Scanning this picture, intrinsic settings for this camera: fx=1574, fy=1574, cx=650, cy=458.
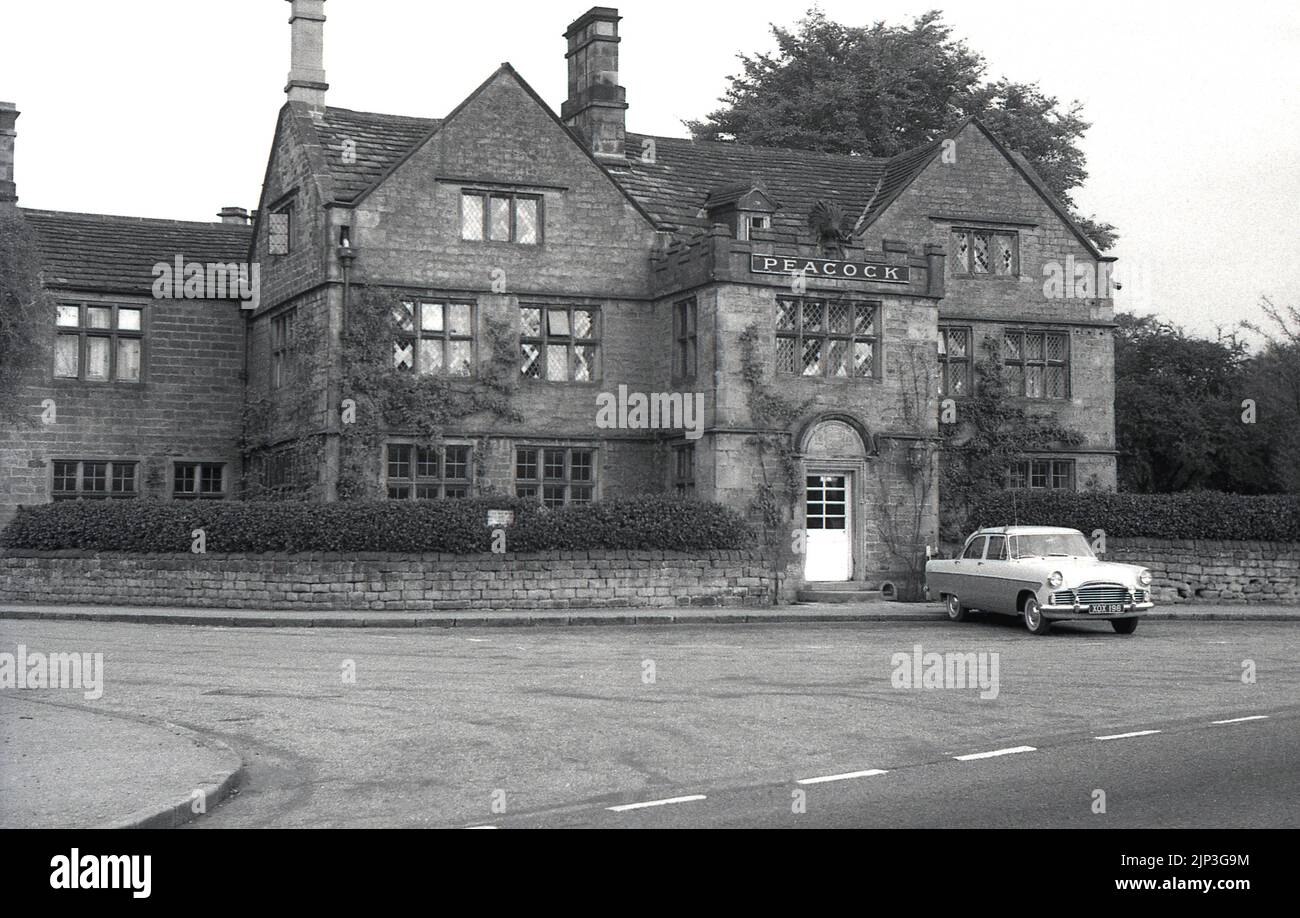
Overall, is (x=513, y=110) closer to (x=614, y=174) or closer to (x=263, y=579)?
(x=614, y=174)

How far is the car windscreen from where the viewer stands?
25.2 metres

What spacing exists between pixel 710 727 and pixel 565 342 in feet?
66.3

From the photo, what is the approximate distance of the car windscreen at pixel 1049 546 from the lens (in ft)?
82.7

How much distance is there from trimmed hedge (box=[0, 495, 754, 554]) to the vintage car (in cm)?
454

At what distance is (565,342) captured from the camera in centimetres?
3297

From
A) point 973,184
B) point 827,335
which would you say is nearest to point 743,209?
point 827,335

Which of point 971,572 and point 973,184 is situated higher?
point 973,184

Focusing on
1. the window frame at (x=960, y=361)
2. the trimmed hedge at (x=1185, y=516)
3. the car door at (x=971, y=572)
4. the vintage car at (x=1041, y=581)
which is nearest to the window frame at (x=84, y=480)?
the vintage car at (x=1041, y=581)

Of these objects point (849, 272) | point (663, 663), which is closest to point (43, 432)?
point (849, 272)

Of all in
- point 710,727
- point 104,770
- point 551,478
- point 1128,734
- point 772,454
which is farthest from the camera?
point 551,478

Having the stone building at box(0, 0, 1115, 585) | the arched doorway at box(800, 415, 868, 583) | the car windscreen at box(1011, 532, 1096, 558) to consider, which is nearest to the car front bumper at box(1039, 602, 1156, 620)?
the car windscreen at box(1011, 532, 1096, 558)

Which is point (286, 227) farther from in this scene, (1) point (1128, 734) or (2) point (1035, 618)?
(1) point (1128, 734)

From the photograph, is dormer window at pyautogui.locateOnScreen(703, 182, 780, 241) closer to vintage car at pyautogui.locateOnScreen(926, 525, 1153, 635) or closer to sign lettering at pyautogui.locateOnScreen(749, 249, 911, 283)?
sign lettering at pyautogui.locateOnScreen(749, 249, 911, 283)

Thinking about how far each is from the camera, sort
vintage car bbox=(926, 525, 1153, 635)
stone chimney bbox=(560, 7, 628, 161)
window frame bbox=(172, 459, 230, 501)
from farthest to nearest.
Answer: stone chimney bbox=(560, 7, 628, 161), window frame bbox=(172, 459, 230, 501), vintage car bbox=(926, 525, 1153, 635)
